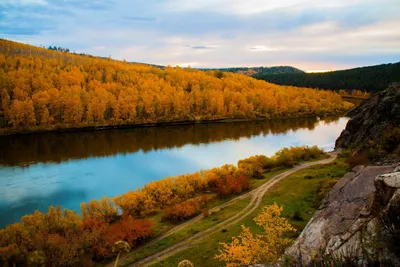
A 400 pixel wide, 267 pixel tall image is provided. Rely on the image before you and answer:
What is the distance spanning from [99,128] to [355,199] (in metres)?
80.6

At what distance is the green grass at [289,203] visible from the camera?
79.8 feet

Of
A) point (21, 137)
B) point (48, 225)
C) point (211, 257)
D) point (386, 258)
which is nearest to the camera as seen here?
point (386, 258)

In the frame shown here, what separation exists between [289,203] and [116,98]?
3438 inches

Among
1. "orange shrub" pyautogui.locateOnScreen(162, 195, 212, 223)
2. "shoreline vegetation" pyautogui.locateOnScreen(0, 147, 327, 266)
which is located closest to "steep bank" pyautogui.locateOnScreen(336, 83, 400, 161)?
"shoreline vegetation" pyautogui.locateOnScreen(0, 147, 327, 266)

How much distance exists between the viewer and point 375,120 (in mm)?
44812

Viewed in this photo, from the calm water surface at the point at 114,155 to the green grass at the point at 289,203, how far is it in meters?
17.3

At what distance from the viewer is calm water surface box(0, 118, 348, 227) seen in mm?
39469

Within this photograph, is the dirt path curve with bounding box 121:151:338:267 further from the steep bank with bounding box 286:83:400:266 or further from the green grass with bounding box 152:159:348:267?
the steep bank with bounding box 286:83:400:266

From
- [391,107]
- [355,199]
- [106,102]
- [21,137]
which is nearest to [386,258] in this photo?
[355,199]

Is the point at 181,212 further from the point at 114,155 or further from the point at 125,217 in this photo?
the point at 114,155

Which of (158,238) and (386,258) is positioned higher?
(386,258)

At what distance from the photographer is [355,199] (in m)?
11.7

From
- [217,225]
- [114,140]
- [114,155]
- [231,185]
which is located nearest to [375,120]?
[231,185]

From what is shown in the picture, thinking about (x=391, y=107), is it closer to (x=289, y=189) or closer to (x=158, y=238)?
(x=289, y=189)
